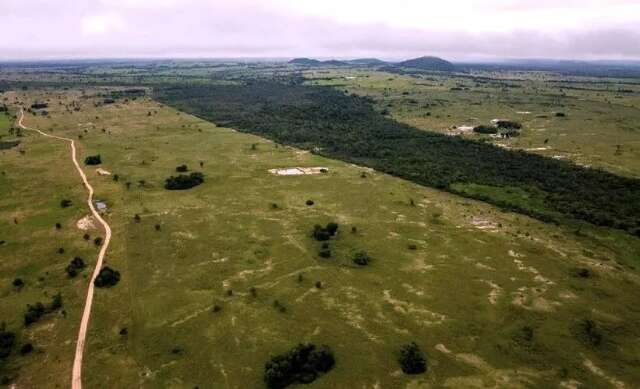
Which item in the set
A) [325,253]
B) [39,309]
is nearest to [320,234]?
[325,253]

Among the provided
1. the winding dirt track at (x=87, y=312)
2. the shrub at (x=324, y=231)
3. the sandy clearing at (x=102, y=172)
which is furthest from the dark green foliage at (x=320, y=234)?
the sandy clearing at (x=102, y=172)

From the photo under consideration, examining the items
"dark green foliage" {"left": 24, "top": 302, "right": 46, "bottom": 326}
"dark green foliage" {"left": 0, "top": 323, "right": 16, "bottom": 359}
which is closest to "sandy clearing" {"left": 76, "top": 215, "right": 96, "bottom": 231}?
"dark green foliage" {"left": 24, "top": 302, "right": 46, "bottom": 326}

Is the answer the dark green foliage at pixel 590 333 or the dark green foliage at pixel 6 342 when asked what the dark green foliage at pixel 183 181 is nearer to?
the dark green foliage at pixel 6 342

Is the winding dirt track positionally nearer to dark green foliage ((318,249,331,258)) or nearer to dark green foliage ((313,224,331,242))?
dark green foliage ((318,249,331,258))

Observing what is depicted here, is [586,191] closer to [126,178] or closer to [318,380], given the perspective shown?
[318,380]

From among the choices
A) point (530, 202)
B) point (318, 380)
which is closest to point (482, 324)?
point (318, 380)

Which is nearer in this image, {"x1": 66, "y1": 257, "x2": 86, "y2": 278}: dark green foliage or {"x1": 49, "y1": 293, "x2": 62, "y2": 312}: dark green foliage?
{"x1": 49, "y1": 293, "x2": 62, "y2": 312}: dark green foliage

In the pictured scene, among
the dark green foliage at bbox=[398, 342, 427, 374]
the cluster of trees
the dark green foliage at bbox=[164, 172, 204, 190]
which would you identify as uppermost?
the dark green foliage at bbox=[164, 172, 204, 190]
